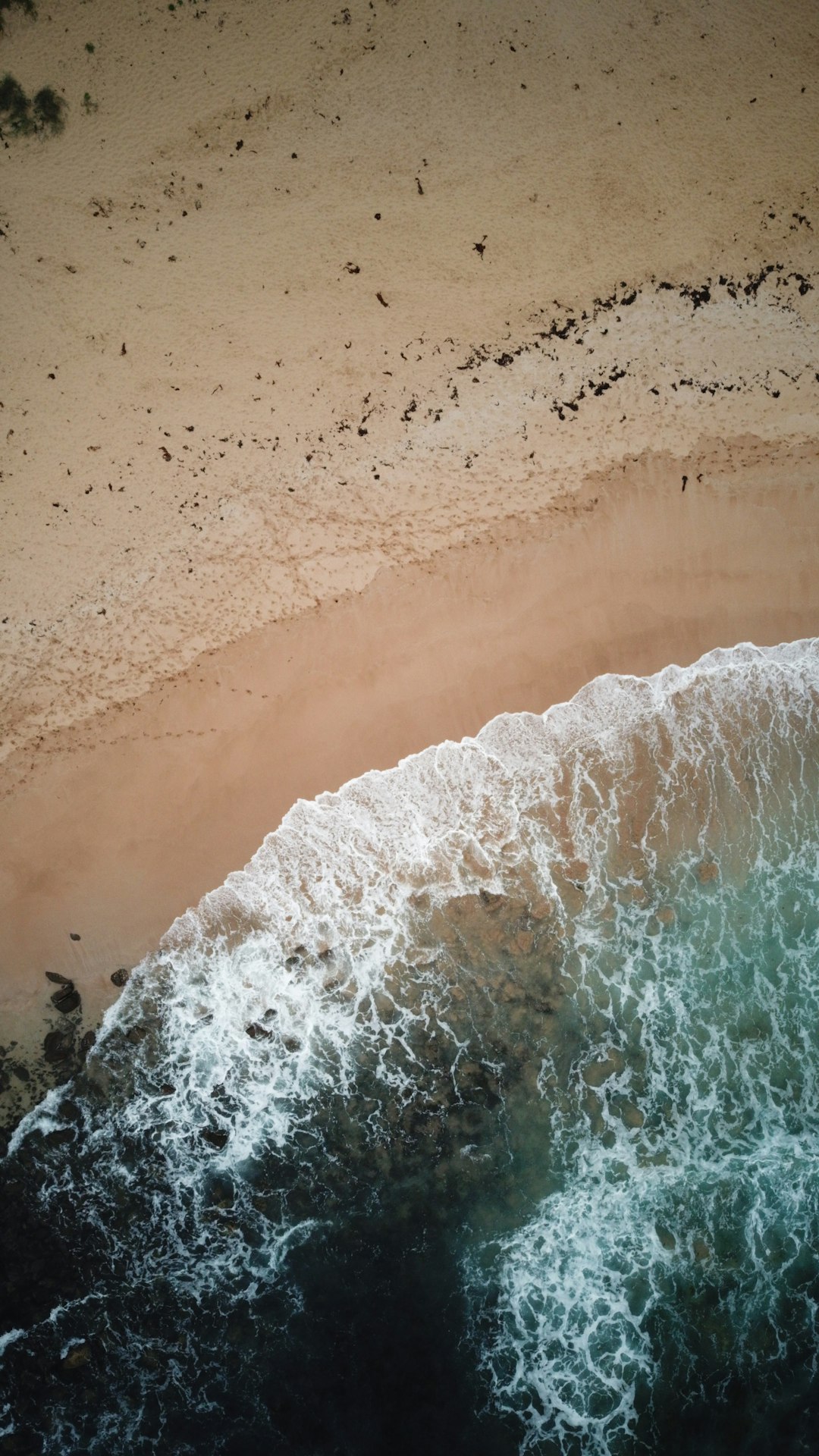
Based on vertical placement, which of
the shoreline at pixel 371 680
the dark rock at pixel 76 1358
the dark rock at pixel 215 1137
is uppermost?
the shoreline at pixel 371 680

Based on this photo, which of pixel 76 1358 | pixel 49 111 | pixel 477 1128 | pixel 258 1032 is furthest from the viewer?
pixel 49 111

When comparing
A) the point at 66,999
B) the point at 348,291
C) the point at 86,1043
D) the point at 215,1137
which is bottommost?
the point at 215,1137

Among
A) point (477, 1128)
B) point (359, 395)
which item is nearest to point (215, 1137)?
point (477, 1128)

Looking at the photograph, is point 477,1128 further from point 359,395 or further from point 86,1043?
point 359,395

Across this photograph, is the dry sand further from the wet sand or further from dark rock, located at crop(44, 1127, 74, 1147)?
dark rock, located at crop(44, 1127, 74, 1147)

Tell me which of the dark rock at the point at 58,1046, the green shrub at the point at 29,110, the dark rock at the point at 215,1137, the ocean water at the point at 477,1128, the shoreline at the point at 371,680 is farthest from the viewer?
the green shrub at the point at 29,110

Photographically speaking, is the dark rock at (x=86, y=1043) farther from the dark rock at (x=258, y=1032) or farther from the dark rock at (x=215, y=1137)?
the dark rock at (x=258, y=1032)

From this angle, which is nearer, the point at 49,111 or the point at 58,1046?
the point at 58,1046

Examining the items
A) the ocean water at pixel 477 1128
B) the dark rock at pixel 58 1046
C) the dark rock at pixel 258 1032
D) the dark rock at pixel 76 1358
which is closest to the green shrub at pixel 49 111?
the ocean water at pixel 477 1128
